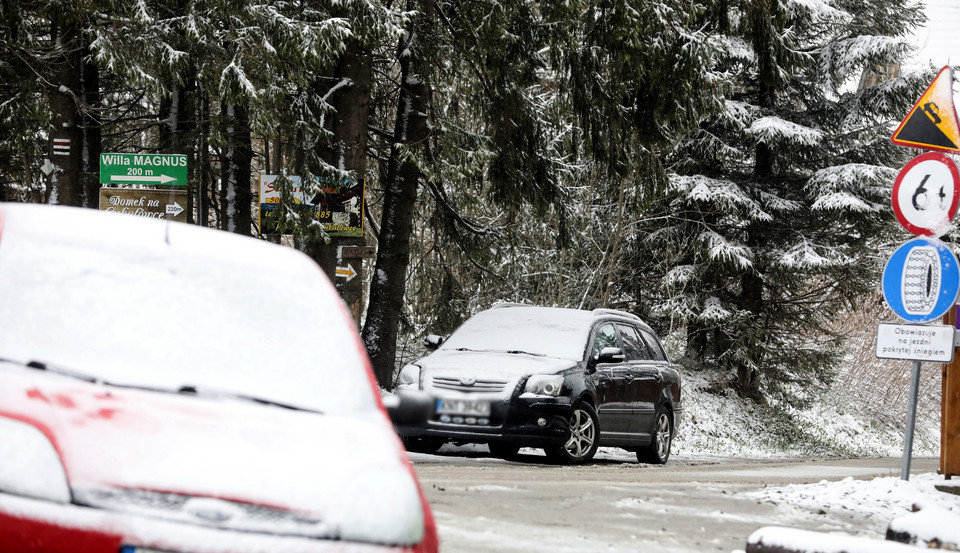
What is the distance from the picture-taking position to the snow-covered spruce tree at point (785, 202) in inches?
938

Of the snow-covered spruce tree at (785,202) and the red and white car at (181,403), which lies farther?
the snow-covered spruce tree at (785,202)

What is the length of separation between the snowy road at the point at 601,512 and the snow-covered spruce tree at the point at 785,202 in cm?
1390

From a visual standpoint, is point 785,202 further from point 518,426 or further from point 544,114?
point 518,426

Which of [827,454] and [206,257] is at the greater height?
[206,257]

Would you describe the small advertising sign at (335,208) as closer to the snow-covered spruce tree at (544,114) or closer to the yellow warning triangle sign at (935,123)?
the snow-covered spruce tree at (544,114)

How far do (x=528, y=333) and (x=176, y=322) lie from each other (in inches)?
371

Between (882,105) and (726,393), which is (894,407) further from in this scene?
(882,105)

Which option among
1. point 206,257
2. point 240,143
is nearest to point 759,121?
point 240,143

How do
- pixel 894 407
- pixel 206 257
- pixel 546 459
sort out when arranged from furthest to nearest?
pixel 894 407 < pixel 546 459 < pixel 206 257

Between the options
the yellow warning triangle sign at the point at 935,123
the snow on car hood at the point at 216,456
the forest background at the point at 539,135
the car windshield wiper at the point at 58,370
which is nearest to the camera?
the snow on car hood at the point at 216,456

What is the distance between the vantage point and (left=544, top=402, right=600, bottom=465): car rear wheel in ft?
39.2

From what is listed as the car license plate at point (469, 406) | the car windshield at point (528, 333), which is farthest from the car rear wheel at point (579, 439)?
the car license plate at point (469, 406)

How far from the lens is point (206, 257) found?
396 cm

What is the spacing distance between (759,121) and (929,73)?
3655 millimetres
